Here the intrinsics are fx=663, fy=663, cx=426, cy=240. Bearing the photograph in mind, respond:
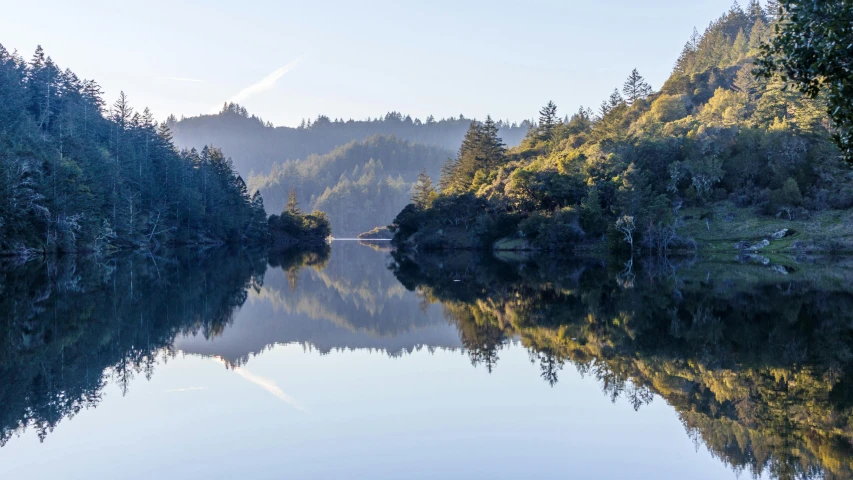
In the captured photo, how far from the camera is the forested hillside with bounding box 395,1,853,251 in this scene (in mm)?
68312

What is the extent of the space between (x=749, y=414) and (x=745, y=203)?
7123 cm

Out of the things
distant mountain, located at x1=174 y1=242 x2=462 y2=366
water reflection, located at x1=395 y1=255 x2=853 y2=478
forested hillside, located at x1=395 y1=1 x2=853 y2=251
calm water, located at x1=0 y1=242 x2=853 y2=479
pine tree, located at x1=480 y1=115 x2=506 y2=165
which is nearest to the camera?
calm water, located at x1=0 y1=242 x2=853 y2=479

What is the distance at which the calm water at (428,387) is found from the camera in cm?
877

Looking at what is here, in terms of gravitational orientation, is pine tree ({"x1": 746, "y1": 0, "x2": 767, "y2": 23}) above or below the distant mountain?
above

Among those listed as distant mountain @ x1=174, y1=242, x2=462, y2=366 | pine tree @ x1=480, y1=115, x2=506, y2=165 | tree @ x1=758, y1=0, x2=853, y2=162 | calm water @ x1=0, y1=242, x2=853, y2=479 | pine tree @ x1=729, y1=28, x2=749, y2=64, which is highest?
pine tree @ x1=729, y1=28, x2=749, y2=64

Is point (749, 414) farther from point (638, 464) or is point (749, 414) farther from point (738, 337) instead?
point (738, 337)

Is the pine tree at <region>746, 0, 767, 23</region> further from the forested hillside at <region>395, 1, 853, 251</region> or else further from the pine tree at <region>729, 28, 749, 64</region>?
the forested hillside at <region>395, 1, 853, 251</region>

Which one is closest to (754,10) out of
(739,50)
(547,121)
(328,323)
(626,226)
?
(739,50)

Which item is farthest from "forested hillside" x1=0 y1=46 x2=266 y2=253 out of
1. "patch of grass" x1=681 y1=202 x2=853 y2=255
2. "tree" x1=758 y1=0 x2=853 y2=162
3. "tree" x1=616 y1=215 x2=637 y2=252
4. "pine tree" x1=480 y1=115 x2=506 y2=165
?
"patch of grass" x1=681 y1=202 x2=853 y2=255

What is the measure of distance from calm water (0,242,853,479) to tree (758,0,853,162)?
4975 millimetres

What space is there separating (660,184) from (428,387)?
72.0m

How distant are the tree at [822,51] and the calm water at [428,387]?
16.3 feet

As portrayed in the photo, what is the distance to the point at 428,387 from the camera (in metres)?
13.0

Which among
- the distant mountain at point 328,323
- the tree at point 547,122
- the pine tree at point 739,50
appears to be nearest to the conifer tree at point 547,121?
the tree at point 547,122
